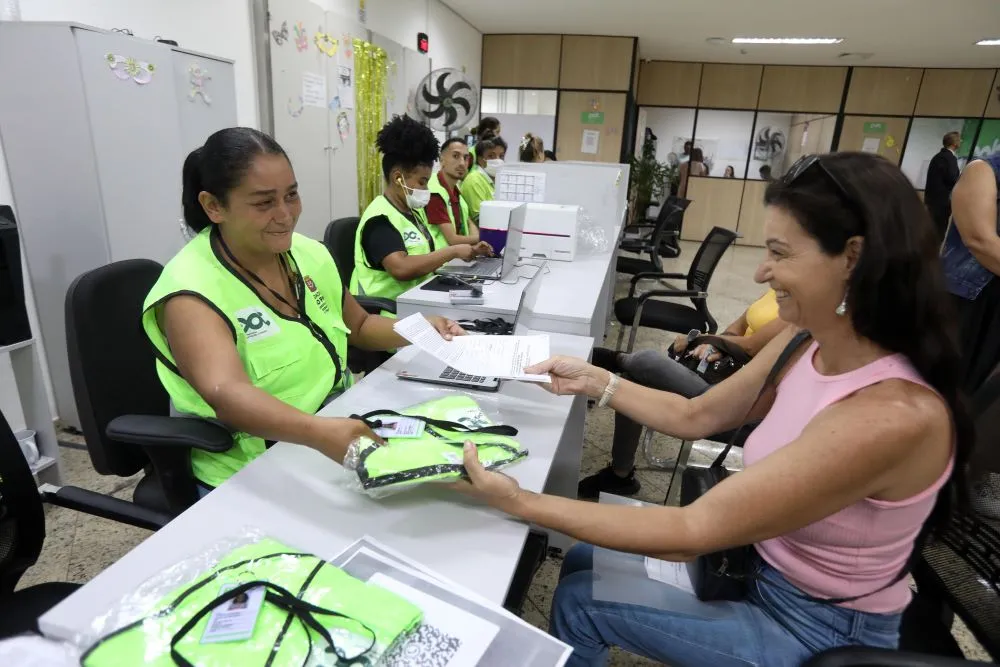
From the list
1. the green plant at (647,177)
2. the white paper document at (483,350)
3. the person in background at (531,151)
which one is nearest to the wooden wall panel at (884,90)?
the green plant at (647,177)

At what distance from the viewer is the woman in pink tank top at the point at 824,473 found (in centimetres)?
82

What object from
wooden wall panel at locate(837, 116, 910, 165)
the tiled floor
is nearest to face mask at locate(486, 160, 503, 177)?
the tiled floor

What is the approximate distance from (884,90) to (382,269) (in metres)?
8.67

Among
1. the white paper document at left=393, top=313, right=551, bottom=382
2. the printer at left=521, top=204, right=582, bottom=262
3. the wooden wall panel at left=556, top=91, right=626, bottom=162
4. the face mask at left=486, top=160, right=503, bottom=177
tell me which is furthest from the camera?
the wooden wall panel at left=556, top=91, right=626, bottom=162

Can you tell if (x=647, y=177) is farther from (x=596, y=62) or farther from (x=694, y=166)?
(x=596, y=62)

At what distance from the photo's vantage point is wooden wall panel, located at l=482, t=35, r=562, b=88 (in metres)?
7.40

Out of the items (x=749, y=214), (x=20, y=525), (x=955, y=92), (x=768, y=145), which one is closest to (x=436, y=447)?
(x=20, y=525)

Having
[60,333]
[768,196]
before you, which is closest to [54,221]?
[60,333]

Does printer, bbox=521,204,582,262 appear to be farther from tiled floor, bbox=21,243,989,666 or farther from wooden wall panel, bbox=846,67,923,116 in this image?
wooden wall panel, bbox=846,67,923,116

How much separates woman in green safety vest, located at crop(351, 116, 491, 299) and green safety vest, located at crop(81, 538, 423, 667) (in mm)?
1771

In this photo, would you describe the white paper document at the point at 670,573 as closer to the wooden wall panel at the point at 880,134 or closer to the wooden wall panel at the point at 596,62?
the wooden wall panel at the point at 596,62

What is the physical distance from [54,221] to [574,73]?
646 centimetres

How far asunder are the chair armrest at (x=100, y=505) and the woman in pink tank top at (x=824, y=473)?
2.38 feet

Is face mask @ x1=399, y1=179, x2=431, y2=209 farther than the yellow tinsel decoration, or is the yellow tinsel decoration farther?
the yellow tinsel decoration
